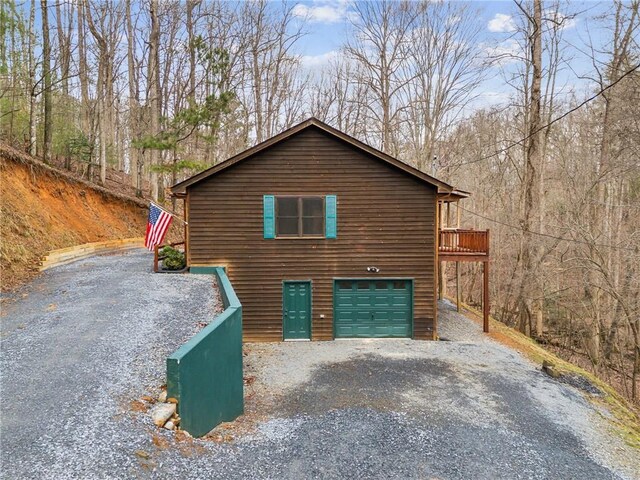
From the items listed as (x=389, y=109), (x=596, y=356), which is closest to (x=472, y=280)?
(x=596, y=356)

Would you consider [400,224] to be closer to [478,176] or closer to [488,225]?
[488,225]

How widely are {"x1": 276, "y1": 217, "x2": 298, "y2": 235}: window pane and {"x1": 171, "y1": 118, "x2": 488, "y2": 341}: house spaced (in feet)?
0.10

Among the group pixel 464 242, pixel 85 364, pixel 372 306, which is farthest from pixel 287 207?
pixel 85 364

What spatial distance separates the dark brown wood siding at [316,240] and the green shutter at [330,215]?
170 mm

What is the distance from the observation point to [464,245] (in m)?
13.5

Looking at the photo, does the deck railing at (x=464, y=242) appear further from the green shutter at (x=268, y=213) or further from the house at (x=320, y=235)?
the green shutter at (x=268, y=213)

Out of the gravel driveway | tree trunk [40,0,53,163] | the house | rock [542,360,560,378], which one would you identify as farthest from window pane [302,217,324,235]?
tree trunk [40,0,53,163]

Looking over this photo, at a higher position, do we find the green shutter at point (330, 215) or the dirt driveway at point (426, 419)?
the green shutter at point (330, 215)

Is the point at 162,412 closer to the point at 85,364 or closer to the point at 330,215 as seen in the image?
the point at 85,364

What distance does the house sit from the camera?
12531mm

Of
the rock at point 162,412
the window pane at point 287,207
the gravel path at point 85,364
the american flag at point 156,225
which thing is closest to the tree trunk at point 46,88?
the american flag at point 156,225

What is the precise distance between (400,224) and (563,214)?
11173 mm

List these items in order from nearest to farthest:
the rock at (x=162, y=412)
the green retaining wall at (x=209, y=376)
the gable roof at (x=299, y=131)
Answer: the rock at (x=162, y=412) → the green retaining wall at (x=209, y=376) → the gable roof at (x=299, y=131)

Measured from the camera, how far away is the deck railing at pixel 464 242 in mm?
12938
